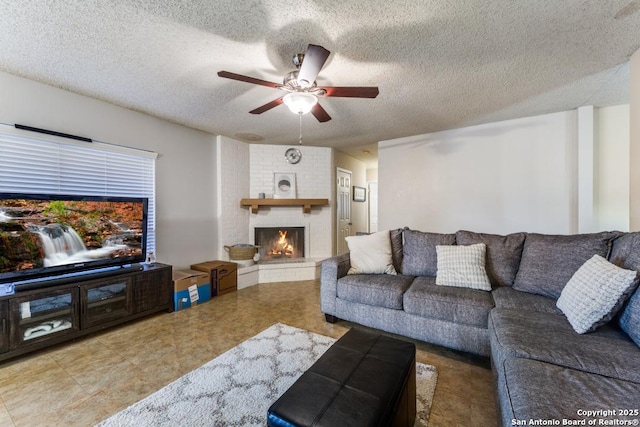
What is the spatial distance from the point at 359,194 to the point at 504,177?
10.4 ft

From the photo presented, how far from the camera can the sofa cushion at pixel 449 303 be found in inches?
76.9

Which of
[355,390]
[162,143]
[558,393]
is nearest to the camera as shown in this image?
[558,393]

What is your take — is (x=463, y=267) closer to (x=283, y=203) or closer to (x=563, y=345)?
(x=563, y=345)

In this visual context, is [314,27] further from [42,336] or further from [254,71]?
[42,336]

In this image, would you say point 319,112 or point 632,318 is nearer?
point 632,318

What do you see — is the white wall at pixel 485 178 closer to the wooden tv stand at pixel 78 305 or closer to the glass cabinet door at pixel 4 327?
the wooden tv stand at pixel 78 305

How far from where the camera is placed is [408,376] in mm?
1256

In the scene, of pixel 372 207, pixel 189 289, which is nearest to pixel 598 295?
pixel 189 289

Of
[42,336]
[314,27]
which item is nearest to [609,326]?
[314,27]

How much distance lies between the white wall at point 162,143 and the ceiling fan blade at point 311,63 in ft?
7.97

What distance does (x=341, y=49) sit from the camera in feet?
6.28

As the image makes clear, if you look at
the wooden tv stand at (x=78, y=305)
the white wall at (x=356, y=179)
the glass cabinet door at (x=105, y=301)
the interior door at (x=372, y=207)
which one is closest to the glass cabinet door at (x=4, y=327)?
the wooden tv stand at (x=78, y=305)

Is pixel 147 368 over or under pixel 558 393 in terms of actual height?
under

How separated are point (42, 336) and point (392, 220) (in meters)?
4.29
